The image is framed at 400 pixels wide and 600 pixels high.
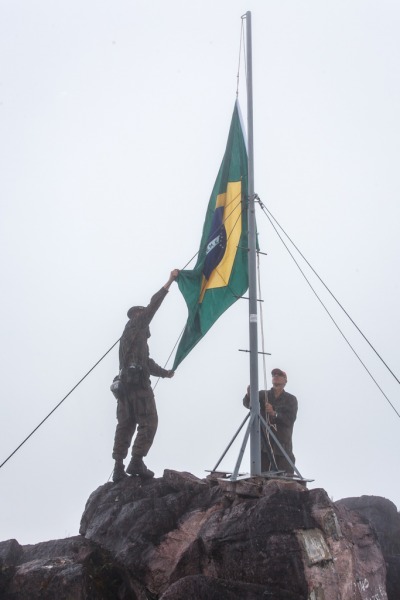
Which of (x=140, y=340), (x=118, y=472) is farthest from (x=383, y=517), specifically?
(x=140, y=340)

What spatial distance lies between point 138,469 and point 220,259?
415 centimetres

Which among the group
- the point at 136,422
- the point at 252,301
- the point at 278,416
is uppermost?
the point at 252,301

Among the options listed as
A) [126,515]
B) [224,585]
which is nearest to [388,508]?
[126,515]

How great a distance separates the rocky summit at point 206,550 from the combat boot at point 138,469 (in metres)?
0.19

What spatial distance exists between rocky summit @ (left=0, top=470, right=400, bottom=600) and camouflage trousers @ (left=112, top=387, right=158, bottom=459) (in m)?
0.66

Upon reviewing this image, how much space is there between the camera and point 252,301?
12016 millimetres

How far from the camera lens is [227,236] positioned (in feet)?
42.3

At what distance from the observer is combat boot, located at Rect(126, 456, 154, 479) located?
1133 centimetres

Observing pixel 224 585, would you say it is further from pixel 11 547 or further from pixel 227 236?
pixel 227 236

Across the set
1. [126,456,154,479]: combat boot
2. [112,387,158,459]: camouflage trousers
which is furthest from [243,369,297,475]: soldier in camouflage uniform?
[126,456,154,479]: combat boot

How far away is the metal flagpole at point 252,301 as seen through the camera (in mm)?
10852

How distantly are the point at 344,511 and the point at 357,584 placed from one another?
1376 mm

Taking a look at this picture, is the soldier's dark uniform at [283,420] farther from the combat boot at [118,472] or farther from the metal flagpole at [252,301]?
the combat boot at [118,472]

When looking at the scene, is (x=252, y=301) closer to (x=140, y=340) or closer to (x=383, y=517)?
(x=140, y=340)
